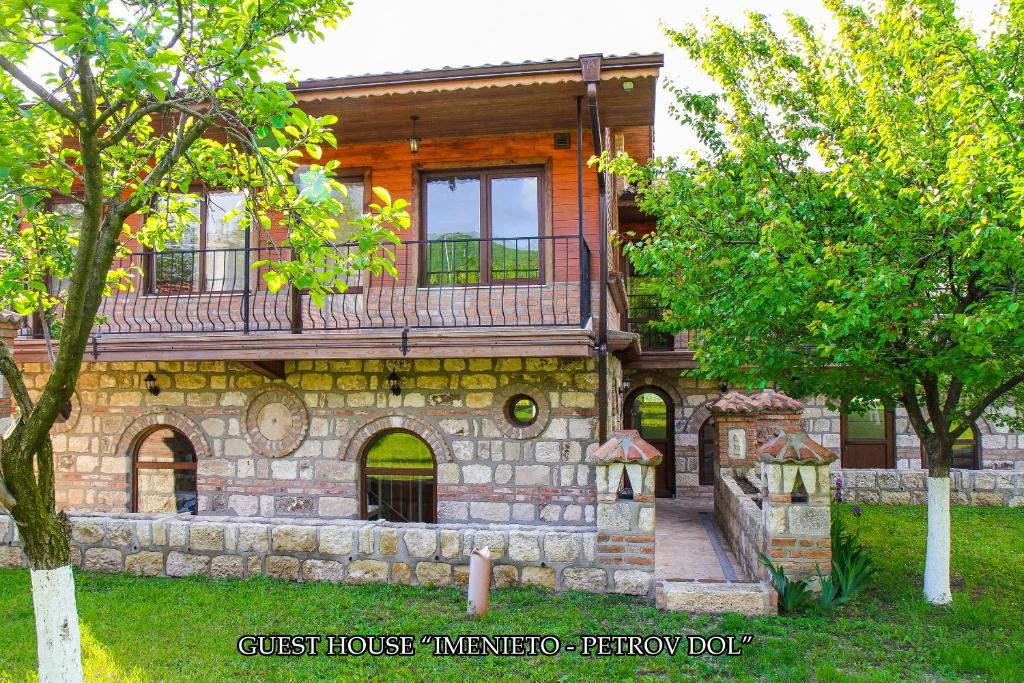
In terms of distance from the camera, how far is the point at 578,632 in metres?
5.50

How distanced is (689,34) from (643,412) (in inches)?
298

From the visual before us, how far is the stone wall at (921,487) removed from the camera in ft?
38.0

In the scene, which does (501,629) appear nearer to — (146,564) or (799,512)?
(799,512)

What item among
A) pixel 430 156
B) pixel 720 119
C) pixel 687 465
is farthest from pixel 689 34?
pixel 687 465

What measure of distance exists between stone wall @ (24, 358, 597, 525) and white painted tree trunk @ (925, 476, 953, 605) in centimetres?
327

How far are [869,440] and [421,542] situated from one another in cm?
1030

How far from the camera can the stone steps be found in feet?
19.6

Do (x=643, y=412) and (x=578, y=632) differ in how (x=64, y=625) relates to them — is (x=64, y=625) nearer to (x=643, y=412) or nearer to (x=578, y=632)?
A: (x=578, y=632)

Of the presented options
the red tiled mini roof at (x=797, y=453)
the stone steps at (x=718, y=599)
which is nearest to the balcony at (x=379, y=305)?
the red tiled mini roof at (x=797, y=453)

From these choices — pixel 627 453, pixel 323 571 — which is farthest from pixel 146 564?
pixel 627 453

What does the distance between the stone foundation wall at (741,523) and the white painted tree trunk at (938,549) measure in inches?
56.7

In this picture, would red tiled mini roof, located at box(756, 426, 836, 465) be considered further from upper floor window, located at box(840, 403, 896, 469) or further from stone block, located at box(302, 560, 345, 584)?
upper floor window, located at box(840, 403, 896, 469)

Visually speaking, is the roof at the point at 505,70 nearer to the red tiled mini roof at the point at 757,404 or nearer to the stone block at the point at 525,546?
the stone block at the point at 525,546

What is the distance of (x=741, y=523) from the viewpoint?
7.82m
